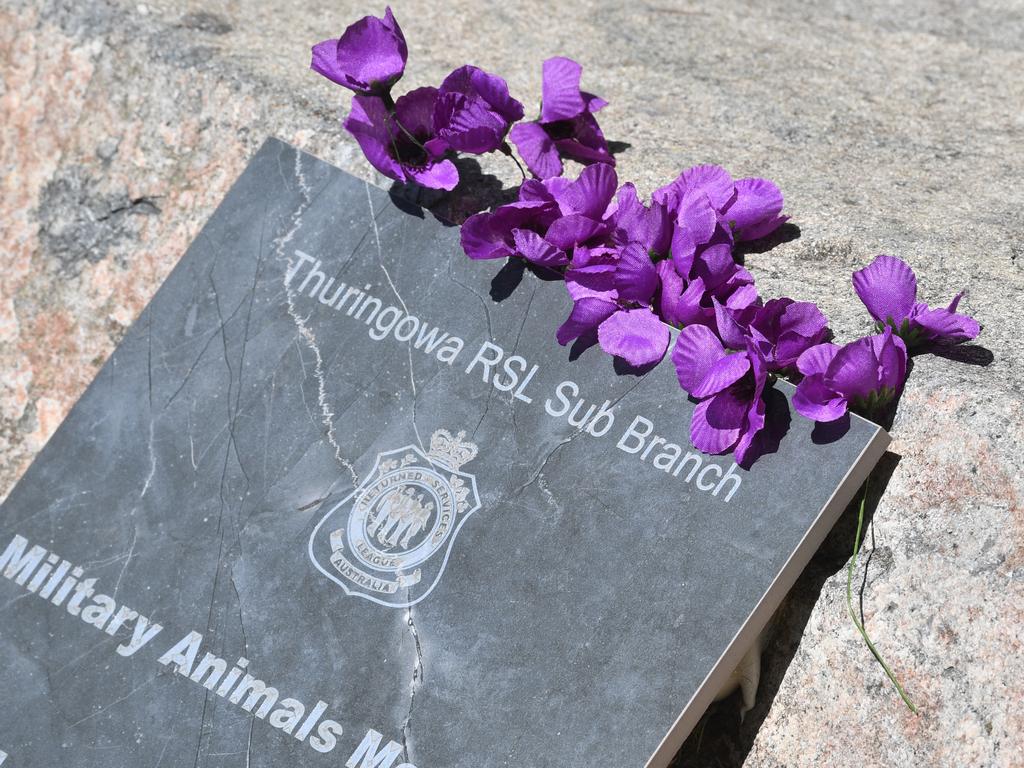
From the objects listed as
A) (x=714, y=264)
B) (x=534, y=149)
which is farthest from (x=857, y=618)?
(x=534, y=149)

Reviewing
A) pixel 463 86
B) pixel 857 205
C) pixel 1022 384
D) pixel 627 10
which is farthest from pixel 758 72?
pixel 1022 384

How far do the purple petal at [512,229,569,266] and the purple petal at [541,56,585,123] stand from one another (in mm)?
380

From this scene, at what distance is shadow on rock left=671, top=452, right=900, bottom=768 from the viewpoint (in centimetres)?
183

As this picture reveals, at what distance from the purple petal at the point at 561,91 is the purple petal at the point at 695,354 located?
0.65 metres

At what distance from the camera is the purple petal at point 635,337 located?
1.85 metres

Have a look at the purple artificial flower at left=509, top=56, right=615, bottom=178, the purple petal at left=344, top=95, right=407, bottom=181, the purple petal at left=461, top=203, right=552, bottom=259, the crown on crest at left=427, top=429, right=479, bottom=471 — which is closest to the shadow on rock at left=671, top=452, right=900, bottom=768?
the crown on crest at left=427, top=429, right=479, bottom=471

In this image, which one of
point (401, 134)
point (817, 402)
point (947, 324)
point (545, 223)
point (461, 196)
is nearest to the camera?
point (817, 402)

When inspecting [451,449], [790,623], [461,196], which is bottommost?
[790,623]

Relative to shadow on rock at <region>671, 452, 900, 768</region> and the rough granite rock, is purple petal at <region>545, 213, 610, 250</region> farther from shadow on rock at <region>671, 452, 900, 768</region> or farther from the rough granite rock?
shadow on rock at <region>671, 452, 900, 768</region>

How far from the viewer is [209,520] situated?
6.51 ft

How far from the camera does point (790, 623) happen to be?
6.13 feet

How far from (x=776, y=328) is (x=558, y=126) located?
0.69 m

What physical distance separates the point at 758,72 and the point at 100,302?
160 cm

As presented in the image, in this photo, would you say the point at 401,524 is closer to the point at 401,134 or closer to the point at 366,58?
the point at 401,134
